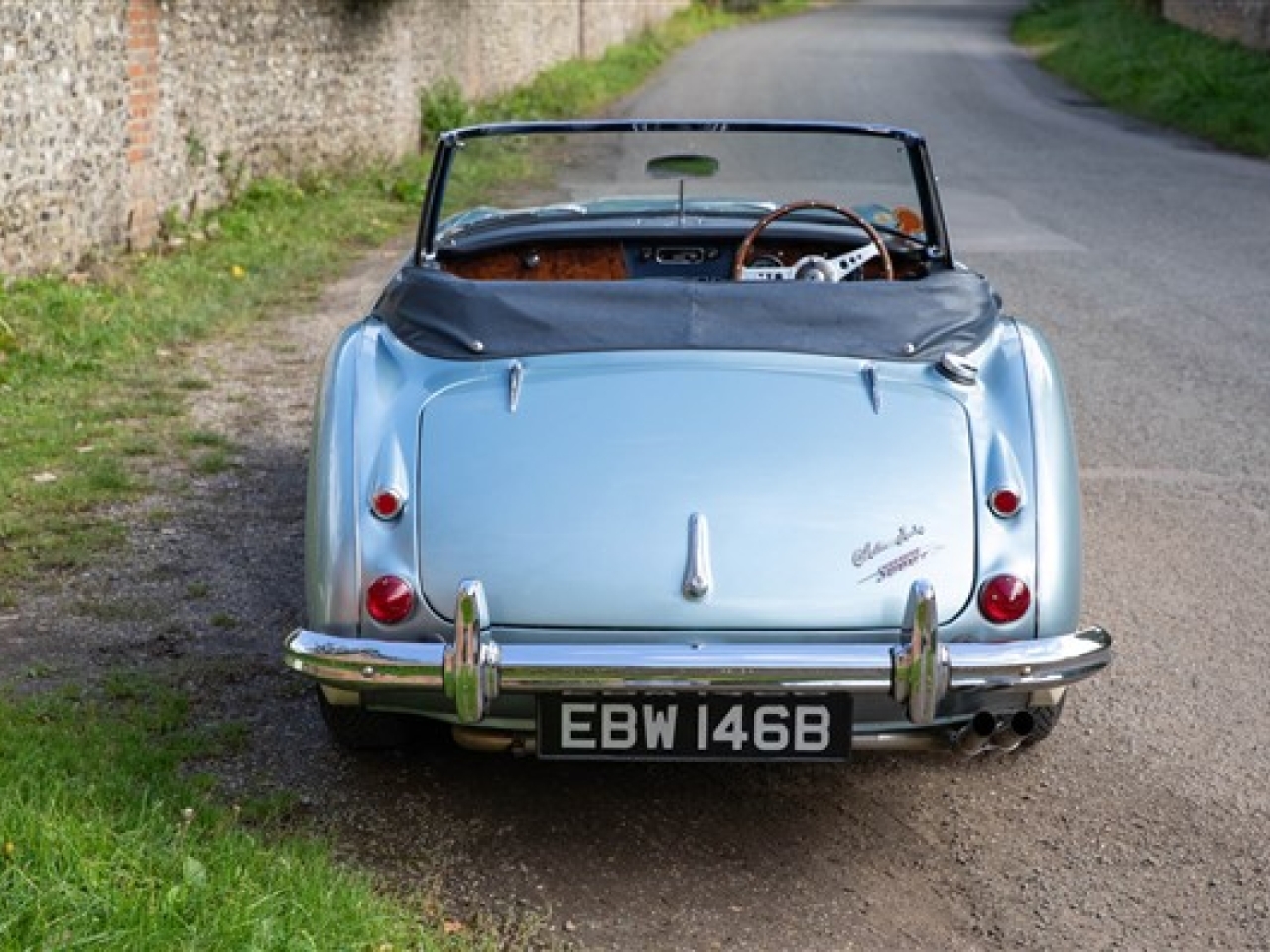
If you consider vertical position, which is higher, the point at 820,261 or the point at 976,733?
the point at 820,261

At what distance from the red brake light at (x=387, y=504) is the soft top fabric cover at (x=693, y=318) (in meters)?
0.48

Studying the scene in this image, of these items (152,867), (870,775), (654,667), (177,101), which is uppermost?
(654,667)

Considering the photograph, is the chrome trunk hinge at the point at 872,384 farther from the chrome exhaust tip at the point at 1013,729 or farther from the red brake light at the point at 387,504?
the red brake light at the point at 387,504

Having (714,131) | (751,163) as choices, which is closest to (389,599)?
(714,131)

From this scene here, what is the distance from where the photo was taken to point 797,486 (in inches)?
149

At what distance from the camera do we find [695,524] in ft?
12.1

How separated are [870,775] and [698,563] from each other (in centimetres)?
91

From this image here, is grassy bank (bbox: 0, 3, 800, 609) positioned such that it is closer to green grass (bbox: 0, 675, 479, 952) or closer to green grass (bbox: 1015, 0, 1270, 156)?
green grass (bbox: 0, 675, 479, 952)

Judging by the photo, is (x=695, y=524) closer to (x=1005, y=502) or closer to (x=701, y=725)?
(x=701, y=725)

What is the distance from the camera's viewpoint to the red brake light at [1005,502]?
379cm

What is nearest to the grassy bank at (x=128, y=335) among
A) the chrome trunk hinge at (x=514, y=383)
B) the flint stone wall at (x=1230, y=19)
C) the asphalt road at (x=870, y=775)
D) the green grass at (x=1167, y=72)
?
the asphalt road at (x=870, y=775)

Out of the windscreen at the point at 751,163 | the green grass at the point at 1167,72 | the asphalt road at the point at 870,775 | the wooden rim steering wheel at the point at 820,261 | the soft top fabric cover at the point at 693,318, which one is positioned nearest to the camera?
the asphalt road at the point at 870,775

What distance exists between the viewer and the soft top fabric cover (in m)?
4.15

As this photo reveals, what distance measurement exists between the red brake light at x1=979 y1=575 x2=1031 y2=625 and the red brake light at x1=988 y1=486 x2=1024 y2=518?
0.51ft
